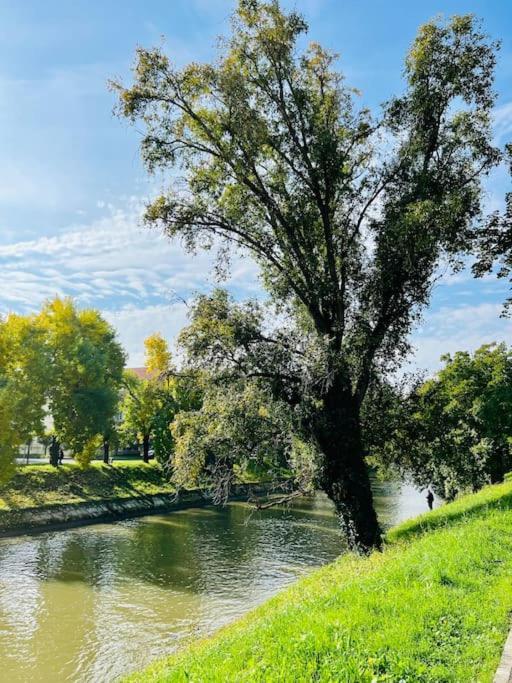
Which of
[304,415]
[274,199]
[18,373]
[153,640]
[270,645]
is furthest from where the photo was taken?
[18,373]

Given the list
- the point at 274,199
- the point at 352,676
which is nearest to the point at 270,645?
the point at 352,676

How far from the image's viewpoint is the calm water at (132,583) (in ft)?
43.0

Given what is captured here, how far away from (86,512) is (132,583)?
539 inches

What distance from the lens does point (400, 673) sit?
4.67m

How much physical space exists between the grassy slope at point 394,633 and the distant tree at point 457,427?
8.52 meters

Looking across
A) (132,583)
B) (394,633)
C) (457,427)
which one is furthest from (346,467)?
(457,427)

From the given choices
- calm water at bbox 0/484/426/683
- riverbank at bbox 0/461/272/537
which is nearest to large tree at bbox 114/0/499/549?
calm water at bbox 0/484/426/683

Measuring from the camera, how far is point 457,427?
23766 mm

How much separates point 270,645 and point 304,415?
9.07 m

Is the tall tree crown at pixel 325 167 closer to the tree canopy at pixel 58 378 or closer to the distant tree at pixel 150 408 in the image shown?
the tree canopy at pixel 58 378

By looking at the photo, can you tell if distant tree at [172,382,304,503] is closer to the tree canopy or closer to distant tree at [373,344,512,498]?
distant tree at [373,344,512,498]

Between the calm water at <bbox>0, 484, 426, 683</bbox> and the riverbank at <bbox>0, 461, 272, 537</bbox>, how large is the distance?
5.51 ft

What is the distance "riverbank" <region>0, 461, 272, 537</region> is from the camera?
2839cm

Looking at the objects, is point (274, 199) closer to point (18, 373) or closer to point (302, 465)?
point (302, 465)
